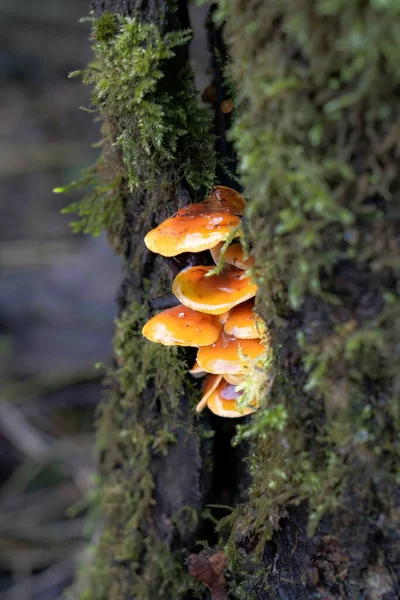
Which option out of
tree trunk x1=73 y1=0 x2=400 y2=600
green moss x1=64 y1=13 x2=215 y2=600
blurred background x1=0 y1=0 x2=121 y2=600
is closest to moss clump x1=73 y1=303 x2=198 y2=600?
green moss x1=64 y1=13 x2=215 y2=600

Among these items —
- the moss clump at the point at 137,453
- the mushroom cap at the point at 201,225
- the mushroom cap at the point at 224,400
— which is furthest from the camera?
the moss clump at the point at 137,453

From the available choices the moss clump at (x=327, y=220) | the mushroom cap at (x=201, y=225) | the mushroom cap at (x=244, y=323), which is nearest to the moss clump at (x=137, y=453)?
the mushroom cap at (x=244, y=323)

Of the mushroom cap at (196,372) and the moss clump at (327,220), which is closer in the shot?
the moss clump at (327,220)

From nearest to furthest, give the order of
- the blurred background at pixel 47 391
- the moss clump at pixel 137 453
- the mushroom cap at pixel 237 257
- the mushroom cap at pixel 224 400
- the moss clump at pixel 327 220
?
1. the moss clump at pixel 327 220
2. the mushroom cap at pixel 237 257
3. the mushroom cap at pixel 224 400
4. the moss clump at pixel 137 453
5. the blurred background at pixel 47 391

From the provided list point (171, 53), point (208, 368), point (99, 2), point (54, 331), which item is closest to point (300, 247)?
point (208, 368)

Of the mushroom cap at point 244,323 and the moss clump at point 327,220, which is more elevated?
the moss clump at point 327,220

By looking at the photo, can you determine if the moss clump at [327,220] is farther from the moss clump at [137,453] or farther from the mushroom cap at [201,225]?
the moss clump at [137,453]

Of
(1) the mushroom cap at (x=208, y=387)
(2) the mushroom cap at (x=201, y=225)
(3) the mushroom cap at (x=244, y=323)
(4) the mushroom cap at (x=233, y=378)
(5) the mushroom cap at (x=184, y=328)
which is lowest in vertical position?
(1) the mushroom cap at (x=208, y=387)

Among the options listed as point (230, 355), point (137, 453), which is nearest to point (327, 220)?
point (230, 355)
